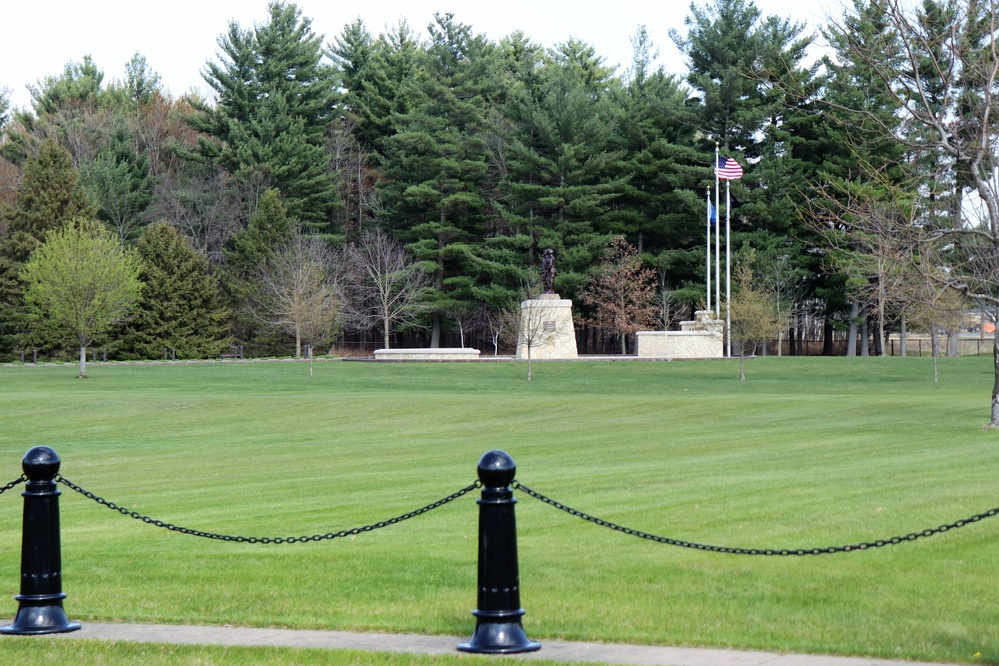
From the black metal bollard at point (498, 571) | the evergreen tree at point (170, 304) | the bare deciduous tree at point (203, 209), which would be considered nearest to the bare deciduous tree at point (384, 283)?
the bare deciduous tree at point (203, 209)

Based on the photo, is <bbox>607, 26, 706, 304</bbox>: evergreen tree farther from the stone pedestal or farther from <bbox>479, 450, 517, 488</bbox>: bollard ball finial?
<bbox>479, 450, 517, 488</bbox>: bollard ball finial

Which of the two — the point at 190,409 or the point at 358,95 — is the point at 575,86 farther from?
the point at 190,409

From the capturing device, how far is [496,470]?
6750mm

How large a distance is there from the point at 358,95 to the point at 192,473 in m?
66.6

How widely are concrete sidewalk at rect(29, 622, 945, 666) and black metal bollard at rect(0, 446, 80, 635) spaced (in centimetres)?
21

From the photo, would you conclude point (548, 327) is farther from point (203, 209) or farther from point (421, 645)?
point (421, 645)

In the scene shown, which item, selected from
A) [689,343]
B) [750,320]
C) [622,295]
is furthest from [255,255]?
[750,320]

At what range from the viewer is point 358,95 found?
83.9 metres

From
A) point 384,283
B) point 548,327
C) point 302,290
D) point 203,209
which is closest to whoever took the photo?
point 548,327

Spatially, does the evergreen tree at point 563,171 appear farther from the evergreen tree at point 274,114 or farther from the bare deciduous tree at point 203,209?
the bare deciduous tree at point 203,209

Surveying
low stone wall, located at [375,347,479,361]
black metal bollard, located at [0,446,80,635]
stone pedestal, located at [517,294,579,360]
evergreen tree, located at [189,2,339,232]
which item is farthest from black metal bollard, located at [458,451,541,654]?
evergreen tree, located at [189,2,339,232]

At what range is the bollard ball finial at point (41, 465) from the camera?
7.59 m

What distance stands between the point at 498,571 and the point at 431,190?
67.6 meters

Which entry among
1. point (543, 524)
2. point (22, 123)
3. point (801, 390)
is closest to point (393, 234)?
point (22, 123)
